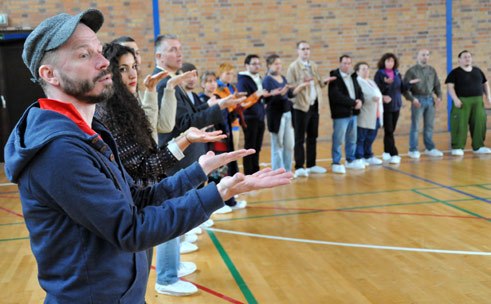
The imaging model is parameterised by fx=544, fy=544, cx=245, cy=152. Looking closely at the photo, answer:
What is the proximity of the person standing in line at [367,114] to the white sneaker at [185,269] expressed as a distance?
180 inches

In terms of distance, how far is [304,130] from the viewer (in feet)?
23.6

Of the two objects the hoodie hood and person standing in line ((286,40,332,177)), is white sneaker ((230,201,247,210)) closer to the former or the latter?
person standing in line ((286,40,332,177))

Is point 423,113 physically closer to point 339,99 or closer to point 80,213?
point 339,99

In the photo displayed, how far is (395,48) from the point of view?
11.0 metres

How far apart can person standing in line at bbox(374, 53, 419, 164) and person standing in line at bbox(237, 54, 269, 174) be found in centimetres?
210

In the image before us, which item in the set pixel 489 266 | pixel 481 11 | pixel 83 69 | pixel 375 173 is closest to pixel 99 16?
pixel 83 69

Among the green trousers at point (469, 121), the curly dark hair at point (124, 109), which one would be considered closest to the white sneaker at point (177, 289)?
the curly dark hair at point (124, 109)

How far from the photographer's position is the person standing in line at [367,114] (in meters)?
7.67

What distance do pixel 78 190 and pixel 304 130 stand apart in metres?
6.05

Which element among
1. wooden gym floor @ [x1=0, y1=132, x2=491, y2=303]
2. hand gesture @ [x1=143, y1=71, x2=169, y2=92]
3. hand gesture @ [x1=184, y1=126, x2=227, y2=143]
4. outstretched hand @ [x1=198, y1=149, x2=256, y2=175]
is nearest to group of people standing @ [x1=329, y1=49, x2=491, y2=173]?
wooden gym floor @ [x1=0, y1=132, x2=491, y2=303]

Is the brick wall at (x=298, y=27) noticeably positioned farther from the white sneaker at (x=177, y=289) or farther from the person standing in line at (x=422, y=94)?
the white sneaker at (x=177, y=289)

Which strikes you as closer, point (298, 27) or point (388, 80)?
point (388, 80)

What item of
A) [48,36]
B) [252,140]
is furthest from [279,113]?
[48,36]

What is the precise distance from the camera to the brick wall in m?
10.1
